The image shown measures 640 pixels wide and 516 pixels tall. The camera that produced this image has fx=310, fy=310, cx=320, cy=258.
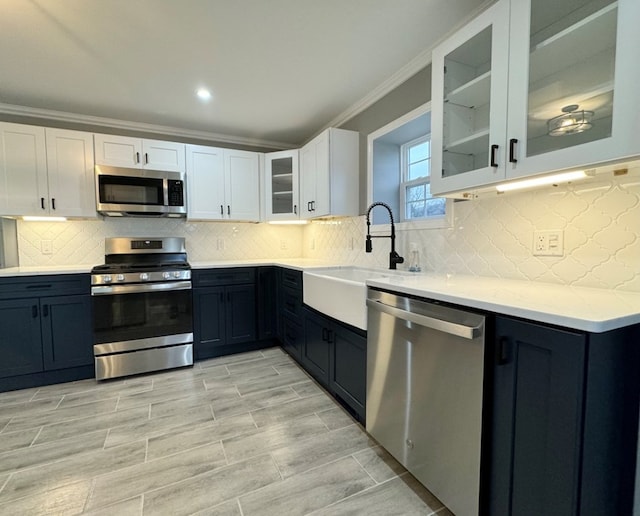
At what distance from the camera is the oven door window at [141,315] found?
8.71ft

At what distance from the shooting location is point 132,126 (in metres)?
3.30

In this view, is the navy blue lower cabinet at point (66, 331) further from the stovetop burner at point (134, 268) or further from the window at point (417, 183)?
the window at point (417, 183)

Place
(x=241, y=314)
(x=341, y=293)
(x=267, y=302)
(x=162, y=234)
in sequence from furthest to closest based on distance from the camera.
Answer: (x=162, y=234), (x=267, y=302), (x=241, y=314), (x=341, y=293)

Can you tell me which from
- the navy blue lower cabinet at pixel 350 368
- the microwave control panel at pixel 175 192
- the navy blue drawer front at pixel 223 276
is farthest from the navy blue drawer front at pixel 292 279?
the microwave control panel at pixel 175 192

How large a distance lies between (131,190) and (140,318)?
1224 millimetres

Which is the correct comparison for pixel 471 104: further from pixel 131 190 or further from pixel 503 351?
pixel 131 190

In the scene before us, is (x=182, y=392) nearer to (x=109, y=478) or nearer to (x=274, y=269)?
(x=109, y=478)

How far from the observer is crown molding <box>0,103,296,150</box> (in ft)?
9.53

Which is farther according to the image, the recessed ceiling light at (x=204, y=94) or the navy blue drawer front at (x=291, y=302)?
the navy blue drawer front at (x=291, y=302)

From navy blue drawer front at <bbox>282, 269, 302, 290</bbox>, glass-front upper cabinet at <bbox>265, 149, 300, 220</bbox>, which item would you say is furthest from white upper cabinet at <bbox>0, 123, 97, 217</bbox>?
navy blue drawer front at <bbox>282, 269, 302, 290</bbox>

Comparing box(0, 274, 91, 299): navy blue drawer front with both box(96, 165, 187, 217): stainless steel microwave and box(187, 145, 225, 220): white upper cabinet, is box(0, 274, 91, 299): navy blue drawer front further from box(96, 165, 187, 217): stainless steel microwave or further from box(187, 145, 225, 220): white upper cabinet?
box(187, 145, 225, 220): white upper cabinet

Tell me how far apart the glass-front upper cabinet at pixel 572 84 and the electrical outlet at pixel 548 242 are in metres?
0.40

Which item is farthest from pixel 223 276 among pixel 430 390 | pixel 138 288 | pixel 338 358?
pixel 430 390

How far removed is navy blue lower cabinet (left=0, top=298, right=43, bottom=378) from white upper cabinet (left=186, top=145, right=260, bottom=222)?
153 centimetres
